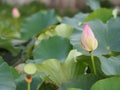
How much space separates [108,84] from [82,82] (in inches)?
3.7

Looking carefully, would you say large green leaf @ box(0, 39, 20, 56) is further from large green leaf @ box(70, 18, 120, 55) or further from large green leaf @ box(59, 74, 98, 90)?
large green leaf @ box(59, 74, 98, 90)

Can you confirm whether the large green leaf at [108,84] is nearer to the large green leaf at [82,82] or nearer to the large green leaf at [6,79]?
the large green leaf at [82,82]

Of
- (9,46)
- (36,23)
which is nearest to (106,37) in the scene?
(9,46)

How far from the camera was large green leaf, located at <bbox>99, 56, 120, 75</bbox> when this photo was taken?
104 centimetres

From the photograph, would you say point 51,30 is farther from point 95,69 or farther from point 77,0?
point 77,0

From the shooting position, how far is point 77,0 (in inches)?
386

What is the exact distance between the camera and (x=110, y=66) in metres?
1.08

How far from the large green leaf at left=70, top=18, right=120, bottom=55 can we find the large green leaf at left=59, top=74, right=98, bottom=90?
0.26m

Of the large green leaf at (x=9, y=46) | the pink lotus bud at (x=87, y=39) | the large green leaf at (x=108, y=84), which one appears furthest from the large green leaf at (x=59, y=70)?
the large green leaf at (x=9, y=46)

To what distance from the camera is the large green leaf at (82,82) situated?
3.42ft

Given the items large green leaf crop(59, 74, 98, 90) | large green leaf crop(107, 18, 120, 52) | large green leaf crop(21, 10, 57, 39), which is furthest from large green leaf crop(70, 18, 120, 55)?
large green leaf crop(21, 10, 57, 39)

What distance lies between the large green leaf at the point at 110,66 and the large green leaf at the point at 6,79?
235 mm

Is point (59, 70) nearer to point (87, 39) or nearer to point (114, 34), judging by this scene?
point (87, 39)

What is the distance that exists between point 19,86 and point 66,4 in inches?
339
